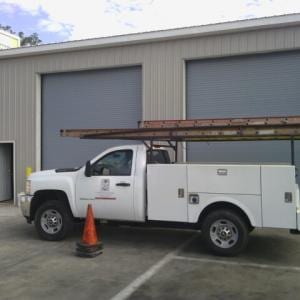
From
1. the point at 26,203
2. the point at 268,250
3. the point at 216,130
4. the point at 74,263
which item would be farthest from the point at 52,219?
the point at 268,250

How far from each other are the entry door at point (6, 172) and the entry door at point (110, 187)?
9.08 metres

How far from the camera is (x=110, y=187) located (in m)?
8.90

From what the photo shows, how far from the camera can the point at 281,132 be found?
24.5 ft

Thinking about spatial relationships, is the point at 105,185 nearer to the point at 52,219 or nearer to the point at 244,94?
the point at 52,219

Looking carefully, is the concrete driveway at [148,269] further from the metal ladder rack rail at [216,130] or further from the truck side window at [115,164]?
the metal ladder rack rail at [216,130]

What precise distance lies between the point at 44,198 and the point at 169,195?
3.02 metres

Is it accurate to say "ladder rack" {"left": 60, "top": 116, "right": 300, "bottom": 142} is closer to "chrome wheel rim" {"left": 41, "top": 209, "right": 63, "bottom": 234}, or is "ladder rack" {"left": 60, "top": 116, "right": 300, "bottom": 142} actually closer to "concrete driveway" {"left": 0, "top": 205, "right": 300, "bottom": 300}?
"chrome wheel rim" {"left": 41, "top": 209, "right": 63, "bottom": 234}

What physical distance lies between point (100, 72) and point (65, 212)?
730 cm

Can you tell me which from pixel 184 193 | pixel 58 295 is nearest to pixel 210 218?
pixel 184 193

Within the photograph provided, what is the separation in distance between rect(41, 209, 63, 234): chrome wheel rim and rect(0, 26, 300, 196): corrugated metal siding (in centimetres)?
573

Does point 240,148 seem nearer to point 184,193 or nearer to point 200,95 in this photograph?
point 200,95

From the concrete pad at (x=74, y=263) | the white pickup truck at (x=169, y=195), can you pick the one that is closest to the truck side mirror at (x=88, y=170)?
the white pickup truck at (x=169, y=195)

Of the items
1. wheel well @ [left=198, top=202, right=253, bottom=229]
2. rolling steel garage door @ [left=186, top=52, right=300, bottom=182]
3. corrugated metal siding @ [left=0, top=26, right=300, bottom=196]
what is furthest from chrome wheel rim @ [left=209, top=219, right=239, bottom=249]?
corrugated metal siding @ [left=0, top=26, right=300, bottom=196]

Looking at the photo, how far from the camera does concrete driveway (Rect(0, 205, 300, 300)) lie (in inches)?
238
